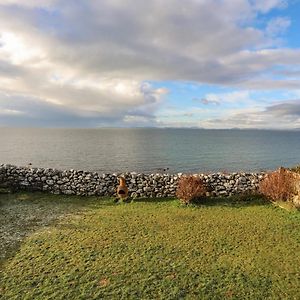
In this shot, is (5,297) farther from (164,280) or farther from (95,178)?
(95,178)

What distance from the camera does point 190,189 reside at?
1819 centimetres

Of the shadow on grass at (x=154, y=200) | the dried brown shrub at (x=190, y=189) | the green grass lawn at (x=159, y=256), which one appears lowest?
the green grass lawn at (x=159, y=256)

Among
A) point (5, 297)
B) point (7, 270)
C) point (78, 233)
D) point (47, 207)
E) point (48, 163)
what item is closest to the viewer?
point (5, 297)

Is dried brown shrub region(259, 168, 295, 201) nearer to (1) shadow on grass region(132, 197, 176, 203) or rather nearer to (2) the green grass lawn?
(2) the green grass lawn

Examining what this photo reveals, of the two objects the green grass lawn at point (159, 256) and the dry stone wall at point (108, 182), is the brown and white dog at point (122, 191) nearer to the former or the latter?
the dry stone wall at point (108, 182)

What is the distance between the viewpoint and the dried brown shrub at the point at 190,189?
18.2 metres

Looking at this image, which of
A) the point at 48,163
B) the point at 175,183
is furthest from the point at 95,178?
the point at 48,163

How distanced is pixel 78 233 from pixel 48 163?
40861mm

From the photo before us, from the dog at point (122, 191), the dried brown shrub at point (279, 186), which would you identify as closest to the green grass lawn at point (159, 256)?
the dried brown shrub at point (279, 186)

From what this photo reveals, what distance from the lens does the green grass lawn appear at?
9.27 m

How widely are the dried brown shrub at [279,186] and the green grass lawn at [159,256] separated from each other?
1.48 m

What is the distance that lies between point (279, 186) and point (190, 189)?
17.1 ft

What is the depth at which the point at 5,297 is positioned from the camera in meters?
8.87

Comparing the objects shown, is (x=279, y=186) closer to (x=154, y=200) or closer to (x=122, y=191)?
(x=154, y=200)
